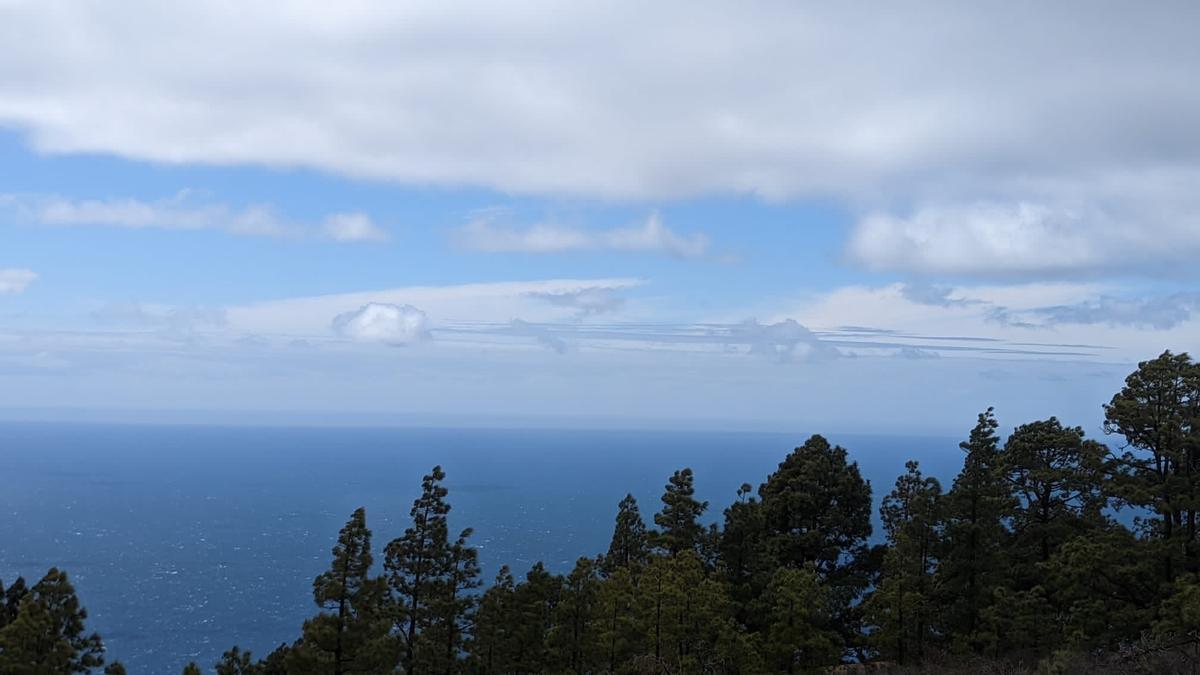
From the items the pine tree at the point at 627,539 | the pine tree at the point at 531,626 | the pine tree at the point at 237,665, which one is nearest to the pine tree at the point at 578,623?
the pine tree at the point at 531,626

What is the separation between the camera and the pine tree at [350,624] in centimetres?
2164

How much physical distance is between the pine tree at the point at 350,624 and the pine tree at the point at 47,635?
5030 millimetres

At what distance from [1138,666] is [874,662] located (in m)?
13.6

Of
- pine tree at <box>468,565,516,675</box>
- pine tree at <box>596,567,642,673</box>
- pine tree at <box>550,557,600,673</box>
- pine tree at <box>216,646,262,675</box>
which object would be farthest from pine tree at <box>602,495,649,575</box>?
pine tree at <box>216,646,262,675</box>

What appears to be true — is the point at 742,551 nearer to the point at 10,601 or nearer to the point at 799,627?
the point at 799,627

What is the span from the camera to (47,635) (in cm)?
1958

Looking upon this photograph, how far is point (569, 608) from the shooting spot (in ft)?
96.2

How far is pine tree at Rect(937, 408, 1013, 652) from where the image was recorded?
27953 millimetres

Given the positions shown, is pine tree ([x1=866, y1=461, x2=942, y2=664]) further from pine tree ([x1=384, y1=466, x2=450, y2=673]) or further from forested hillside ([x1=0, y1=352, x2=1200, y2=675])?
pine tree ([x1=384, y1=466, x2=450, y2=673])

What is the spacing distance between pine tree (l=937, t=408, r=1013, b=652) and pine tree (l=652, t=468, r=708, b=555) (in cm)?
946

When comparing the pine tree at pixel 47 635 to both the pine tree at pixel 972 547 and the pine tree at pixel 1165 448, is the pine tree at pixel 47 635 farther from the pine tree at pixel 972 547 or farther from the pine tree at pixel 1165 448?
the pine tree at pixel 1165 448

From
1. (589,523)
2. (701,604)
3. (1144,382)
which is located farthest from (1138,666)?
(589,523)

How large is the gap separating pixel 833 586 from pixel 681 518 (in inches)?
269

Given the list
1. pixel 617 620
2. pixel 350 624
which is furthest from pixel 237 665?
pixel 617 620
